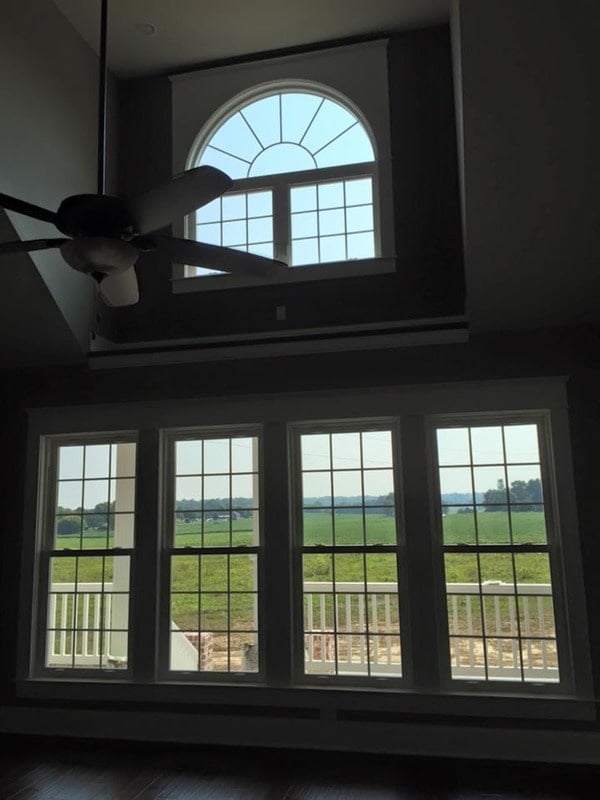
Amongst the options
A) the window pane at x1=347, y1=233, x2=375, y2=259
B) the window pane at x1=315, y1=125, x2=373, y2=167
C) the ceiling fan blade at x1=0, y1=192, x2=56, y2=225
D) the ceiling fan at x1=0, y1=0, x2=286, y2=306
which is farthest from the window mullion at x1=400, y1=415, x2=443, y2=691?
the ceiling fan blade at x1=0, y1=192, x2=56, y2=225

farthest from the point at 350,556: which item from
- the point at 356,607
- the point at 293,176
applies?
the point at 293,176

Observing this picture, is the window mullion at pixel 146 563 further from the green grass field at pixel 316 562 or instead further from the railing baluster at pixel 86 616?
the railing baluster at pixel 86 616

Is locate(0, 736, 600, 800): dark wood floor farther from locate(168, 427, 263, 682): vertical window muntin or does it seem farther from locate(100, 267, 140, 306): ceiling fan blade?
locate(100, 267, 140, 306): ceiling fan blade

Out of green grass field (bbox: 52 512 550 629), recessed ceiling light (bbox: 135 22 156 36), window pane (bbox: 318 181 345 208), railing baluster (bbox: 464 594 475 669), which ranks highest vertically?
recessed ceiling light (bbox: 135 22 156 36)

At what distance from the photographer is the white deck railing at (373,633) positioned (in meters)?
4.41

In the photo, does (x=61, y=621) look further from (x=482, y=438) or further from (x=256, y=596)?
(x=482, y=438)

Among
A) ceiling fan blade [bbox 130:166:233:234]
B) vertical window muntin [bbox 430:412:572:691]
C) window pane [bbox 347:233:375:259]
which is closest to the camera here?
ceiling fan blade [bbox 130:166:233:234]

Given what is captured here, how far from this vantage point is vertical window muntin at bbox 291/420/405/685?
180 inches

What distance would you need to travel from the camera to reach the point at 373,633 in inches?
182

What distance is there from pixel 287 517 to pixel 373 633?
3.37ft

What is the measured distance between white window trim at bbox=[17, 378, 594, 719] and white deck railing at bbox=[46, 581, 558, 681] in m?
0.16

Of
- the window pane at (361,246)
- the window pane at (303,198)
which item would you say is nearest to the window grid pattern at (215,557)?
the window pane at (361,246)

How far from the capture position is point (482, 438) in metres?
4.71

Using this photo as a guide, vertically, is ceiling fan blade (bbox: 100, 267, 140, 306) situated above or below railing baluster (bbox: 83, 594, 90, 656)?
above
